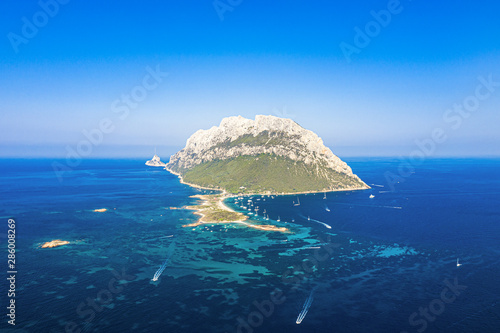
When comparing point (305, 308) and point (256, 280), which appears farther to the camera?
point (256, 280)

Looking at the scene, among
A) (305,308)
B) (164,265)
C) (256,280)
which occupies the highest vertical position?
(305,308)

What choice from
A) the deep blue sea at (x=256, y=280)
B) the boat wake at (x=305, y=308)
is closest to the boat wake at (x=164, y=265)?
the deep blue sea at (x=256, y=280)

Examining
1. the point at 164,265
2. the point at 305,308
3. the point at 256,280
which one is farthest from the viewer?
the point at 164,265

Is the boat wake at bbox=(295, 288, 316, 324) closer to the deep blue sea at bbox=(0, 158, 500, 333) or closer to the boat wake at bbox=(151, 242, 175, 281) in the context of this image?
the deep blue sea at bbox=(0, 158, 500, 333)

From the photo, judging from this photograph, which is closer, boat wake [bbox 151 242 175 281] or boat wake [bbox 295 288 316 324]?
boat wake [bbox 295 288 316 324]

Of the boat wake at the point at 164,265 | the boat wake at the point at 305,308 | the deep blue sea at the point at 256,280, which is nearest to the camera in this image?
the deep blue sea at the point at 256,280

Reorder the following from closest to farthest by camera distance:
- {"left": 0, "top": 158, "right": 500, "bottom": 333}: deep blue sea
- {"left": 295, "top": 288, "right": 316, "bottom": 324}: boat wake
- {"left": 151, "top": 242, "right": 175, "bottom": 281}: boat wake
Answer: {"left": 0, "top": 158, "right": 500, "bottom": 333}: deep blue sea
{"left": 295, "top": 288, "right": 316, "bottom": 324}: boat wake
{"left": 151, "top": 242, "right": 175, "bottom": 281}: boat wake

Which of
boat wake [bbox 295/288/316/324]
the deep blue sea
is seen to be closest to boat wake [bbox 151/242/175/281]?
the deep blue sea

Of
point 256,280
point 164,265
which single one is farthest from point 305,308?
point 164,265

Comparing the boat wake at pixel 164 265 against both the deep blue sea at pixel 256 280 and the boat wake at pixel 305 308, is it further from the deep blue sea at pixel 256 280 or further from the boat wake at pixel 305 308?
the boat wake at pixel 305 308

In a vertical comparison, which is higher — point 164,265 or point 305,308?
point 305,308

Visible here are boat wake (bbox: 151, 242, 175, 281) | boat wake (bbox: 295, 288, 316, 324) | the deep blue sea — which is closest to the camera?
the deep blue sea

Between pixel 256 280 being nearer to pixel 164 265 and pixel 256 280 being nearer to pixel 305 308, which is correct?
pixel 305 308
